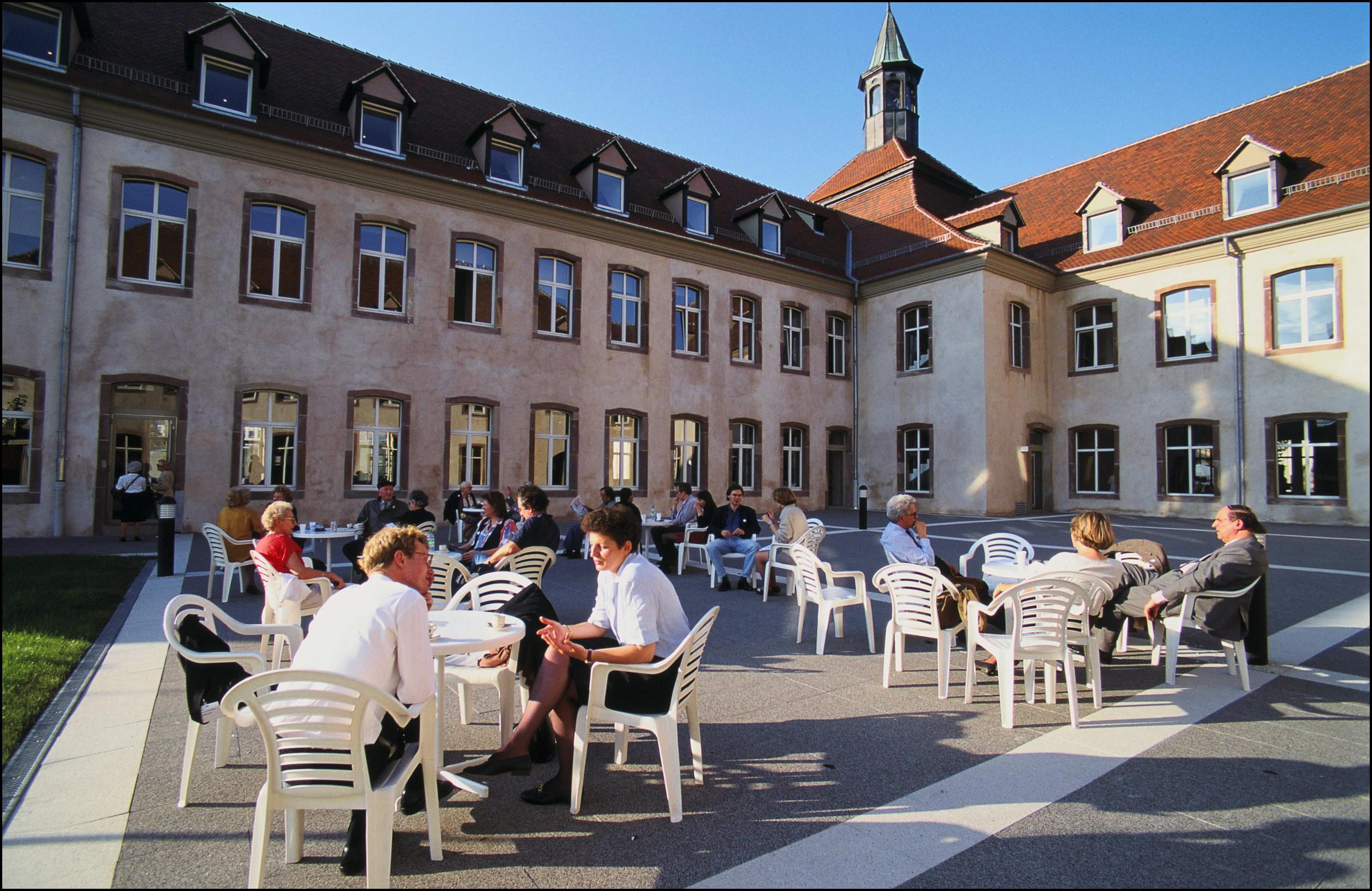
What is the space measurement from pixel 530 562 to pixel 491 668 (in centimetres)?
325

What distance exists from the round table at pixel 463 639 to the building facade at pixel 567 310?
5536 millimetres

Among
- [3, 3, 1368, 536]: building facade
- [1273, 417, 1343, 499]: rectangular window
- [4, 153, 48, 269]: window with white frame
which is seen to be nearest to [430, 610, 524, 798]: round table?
[1273, 417, 1343, 499]: rectangular window

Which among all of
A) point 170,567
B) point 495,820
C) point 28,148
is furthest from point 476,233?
point 495,820

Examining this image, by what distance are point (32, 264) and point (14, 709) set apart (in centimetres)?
1216

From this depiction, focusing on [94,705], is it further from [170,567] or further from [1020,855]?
[170,567]

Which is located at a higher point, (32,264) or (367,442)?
(32,264)

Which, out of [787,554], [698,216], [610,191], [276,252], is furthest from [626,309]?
[787,554]


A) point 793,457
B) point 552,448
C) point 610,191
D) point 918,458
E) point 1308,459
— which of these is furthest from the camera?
point 793,457

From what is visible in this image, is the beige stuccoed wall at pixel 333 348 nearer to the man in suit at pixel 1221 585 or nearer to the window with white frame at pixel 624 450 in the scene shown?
the window with white frame at pixel 624 450

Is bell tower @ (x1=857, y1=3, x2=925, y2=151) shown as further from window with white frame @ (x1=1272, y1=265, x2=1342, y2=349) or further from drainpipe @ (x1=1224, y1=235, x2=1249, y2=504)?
window with white frame @ (x1=1272, y1=265, x2=1342, y2=349)

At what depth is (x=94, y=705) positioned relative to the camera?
15.3 feet

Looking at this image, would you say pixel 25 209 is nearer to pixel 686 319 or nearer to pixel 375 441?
pixel 375 441

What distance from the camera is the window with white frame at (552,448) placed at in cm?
1877

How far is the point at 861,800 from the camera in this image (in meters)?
3.54
